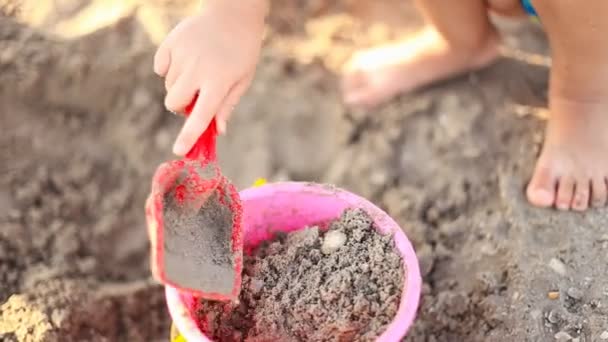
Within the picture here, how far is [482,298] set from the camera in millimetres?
1433

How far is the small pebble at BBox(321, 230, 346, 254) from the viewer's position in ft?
4.02

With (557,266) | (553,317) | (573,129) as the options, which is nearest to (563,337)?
(553,317)

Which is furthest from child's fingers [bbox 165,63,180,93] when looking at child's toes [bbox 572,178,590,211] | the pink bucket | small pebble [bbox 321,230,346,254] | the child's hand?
child's toes [bbox 572,178,590,211]

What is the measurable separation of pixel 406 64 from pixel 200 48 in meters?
0.71

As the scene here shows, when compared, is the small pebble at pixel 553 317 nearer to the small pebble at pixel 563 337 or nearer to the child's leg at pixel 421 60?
the small pebble at pixel 563 337

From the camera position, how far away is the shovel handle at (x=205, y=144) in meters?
1.15

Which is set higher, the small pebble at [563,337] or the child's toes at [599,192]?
the child's toes at [599,192]

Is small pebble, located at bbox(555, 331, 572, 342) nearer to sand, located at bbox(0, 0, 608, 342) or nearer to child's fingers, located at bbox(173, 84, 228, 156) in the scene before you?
sand, located at bbox(0, 0, 608, 342)

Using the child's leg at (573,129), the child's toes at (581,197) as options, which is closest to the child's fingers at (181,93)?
the child's leg at (573,129)

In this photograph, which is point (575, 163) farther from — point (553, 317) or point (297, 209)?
point (297, 209)

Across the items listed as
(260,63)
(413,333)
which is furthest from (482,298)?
→ (260,63)

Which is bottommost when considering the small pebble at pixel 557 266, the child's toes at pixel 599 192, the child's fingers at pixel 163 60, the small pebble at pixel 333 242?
the small pebble at pixel 557 266

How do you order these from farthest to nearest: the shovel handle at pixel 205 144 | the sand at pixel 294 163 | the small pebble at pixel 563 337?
1. the sand at pixel 294 163
2. the small pebble at pixel 563 337
3. the shovel handle at pixel 205 144

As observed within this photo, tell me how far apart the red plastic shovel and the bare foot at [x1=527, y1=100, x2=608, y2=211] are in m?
0.65
